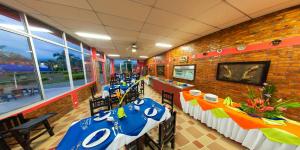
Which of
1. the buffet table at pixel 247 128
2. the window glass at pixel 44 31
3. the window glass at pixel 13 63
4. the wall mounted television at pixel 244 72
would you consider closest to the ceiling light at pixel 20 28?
the window glass at pixel 44 31

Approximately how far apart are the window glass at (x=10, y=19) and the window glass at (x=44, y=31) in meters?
0.15

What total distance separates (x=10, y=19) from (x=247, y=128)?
5299 millimetres

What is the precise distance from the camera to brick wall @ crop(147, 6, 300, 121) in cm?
158

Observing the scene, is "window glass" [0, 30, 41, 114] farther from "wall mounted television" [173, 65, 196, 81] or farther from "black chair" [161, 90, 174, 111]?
"wall mounted television" [173, 65, 196, 81]

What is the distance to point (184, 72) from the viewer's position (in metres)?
4.13

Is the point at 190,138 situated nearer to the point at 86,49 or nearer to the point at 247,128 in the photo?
the point at 247,128

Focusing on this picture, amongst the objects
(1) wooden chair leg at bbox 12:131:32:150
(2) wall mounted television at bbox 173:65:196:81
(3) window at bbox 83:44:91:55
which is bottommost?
(1) wooden chair leg at bbox 12:131:32:150

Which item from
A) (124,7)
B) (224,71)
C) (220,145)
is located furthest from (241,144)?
(124,7)

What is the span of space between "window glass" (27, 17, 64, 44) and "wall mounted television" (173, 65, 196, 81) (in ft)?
16.1

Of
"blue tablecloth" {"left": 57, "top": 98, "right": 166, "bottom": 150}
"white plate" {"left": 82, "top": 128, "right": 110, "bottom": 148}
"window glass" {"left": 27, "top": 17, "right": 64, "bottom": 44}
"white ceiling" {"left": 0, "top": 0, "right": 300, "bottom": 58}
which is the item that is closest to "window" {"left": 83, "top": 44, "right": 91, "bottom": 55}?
"window glass" {"left": 27, "top": 17, "right": 64, "bottom": 44}

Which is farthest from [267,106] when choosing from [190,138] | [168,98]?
[168,98]

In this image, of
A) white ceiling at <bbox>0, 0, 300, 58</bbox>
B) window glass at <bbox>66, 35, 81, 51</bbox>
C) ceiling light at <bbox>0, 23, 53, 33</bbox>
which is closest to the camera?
white ceiling at <bbox>0, 0, 300, 58</bbox>

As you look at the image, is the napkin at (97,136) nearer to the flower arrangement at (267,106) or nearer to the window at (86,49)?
the flower arrangement at (267,106)

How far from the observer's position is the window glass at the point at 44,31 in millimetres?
2206
